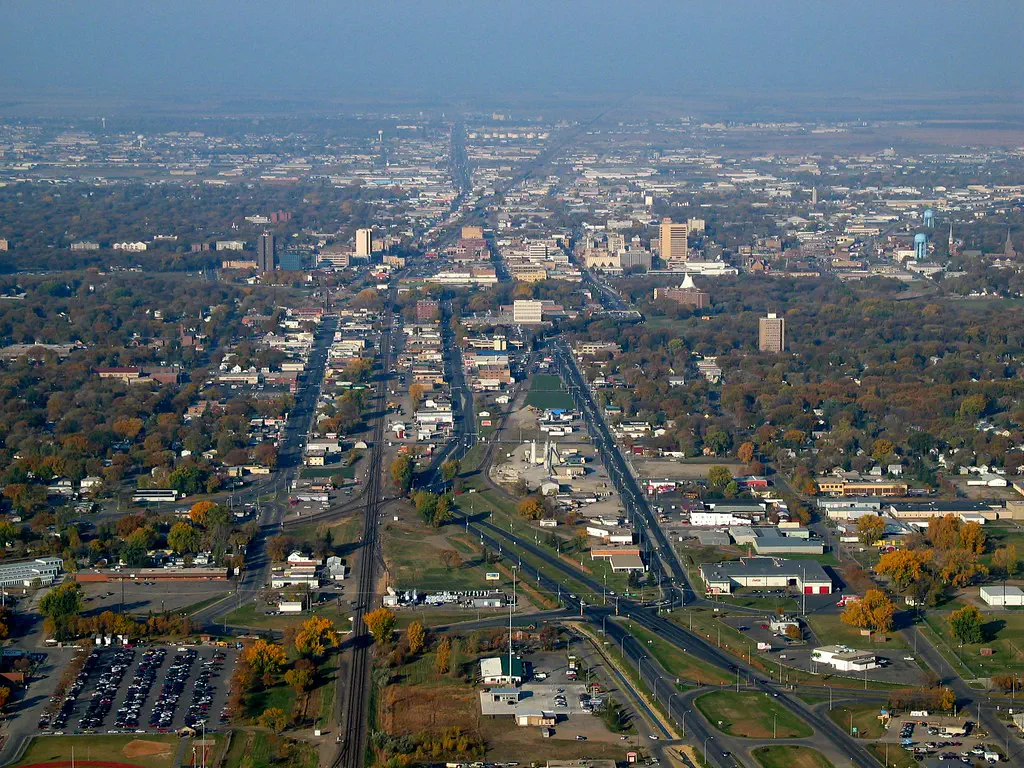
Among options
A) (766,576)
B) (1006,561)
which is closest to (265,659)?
(766,576)

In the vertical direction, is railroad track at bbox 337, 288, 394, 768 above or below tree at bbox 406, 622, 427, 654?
below

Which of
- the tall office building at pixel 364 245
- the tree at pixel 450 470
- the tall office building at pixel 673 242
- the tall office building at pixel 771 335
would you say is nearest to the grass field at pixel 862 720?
the tree at pixel 450 470

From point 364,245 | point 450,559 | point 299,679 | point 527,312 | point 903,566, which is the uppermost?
point 903,566

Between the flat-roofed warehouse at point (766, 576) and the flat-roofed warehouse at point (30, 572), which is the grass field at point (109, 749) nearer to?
the flat-roofed warehouse at point (30, 572)

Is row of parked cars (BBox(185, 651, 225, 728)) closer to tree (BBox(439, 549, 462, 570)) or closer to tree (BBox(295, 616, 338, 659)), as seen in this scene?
tree (BBox(295, 616, 338, 659))

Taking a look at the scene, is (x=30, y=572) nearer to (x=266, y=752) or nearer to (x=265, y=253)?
(x=266, y=752)

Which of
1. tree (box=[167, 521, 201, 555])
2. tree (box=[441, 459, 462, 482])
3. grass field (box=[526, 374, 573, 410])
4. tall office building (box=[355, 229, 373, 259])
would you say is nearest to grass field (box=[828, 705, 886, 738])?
tree (box=[167, 521, 201, 555])
